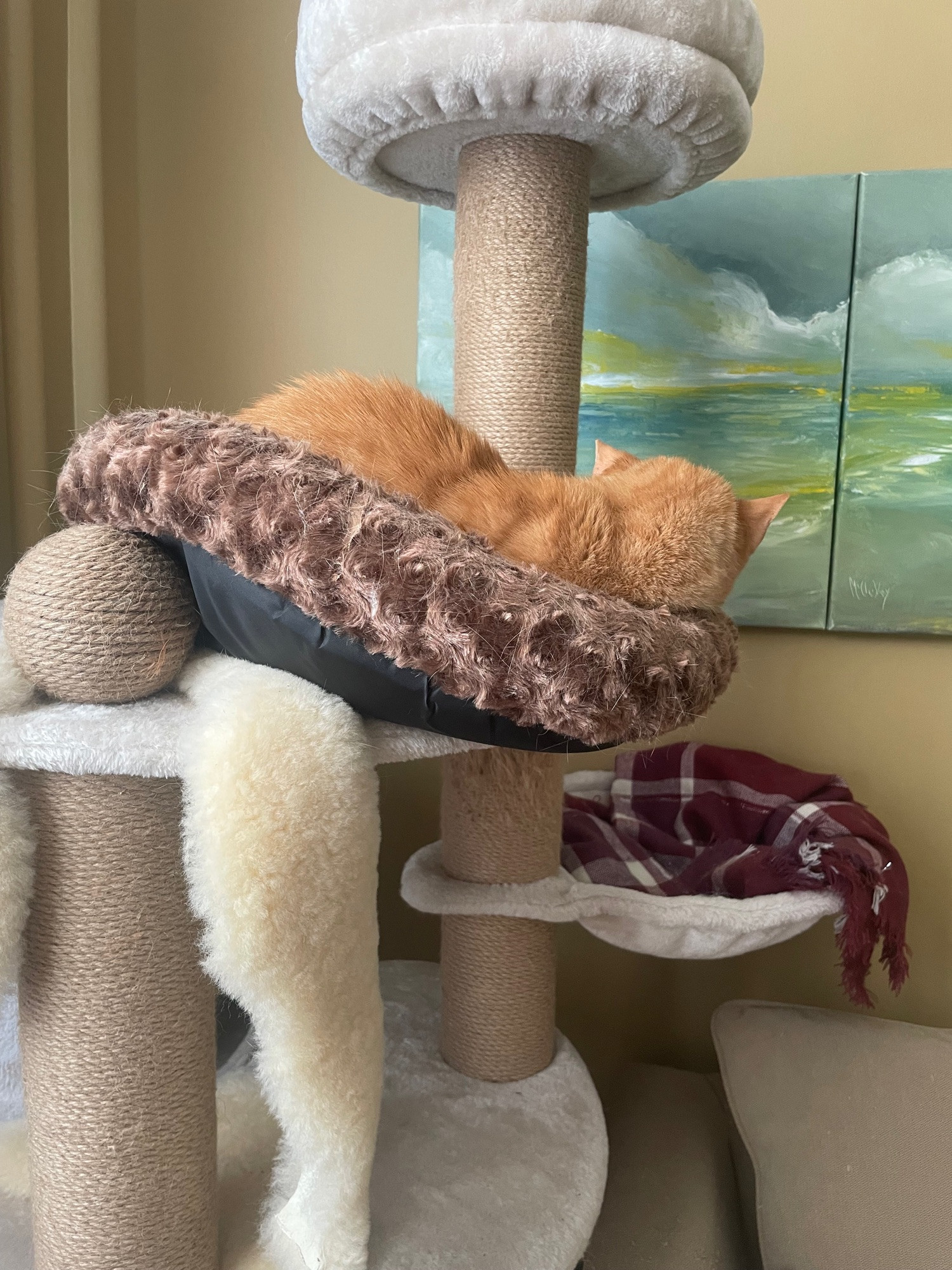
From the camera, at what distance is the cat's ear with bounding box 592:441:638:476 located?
822 millimetres

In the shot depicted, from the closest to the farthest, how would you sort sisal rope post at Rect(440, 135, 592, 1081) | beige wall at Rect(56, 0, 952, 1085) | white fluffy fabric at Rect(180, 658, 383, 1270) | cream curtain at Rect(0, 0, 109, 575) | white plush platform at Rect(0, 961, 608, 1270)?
white fluffy fabric at Rect(180, 658, 383, 1270) → white plush platform at Rect(0, 961, 608, 1270) → sisal rope post at Rect(440, 135, 592, 1081) → cream curtain at Rect(0, 0, 109, 575) → beige wall at Rect(56, 0, 952, 1085)

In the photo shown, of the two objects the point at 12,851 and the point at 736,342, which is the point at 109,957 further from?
the point at 736,342

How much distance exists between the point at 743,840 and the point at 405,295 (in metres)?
1.05

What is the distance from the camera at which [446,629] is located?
1.74ft

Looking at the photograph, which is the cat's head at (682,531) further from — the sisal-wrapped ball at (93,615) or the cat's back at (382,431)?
the sisal-wrapped ball at (93,615)

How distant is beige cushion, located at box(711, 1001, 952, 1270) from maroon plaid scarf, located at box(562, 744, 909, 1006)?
0.10 metres

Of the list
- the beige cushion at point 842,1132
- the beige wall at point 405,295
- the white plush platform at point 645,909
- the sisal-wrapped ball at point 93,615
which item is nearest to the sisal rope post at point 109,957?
the sisal-wrapped ball at point 93,615

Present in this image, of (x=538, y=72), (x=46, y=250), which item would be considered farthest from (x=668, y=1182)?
(x=46, y=250)

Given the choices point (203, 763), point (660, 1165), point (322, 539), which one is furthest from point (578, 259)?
point (660, 1165)

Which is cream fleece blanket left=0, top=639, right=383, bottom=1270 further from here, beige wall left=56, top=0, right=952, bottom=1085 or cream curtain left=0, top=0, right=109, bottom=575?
beige wall left=56, top=0, right=952, bottom=1085

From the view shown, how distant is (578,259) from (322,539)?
57cm

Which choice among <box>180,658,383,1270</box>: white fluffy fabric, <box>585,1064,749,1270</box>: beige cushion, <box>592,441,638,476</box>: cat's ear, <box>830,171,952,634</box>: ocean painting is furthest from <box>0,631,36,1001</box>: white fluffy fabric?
<box>830,171,952,634</box>: ocean painting

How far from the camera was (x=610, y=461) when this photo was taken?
84cm
